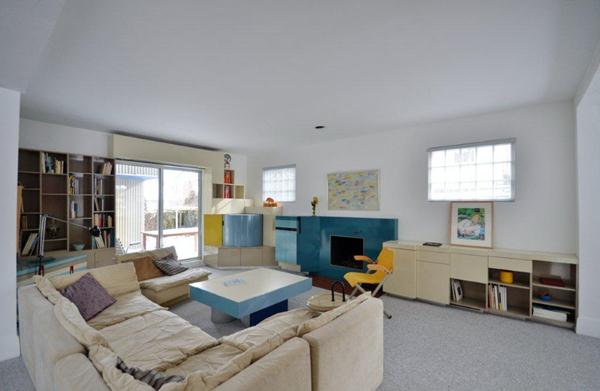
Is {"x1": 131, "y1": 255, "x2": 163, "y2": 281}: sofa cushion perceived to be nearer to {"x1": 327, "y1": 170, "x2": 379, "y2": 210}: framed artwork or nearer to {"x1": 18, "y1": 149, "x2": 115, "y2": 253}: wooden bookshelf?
{"x1": 18, "y1": 149, "x2": 115, "y2": 253}: wooden bookshelf

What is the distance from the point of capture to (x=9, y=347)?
253 cm

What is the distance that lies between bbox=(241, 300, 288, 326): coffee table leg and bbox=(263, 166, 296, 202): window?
3.12m

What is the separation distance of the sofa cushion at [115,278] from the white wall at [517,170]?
11.5 feet

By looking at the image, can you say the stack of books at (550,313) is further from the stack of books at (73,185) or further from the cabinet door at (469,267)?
the stack of books at (73,185)

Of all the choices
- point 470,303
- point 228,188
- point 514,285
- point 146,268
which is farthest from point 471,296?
point 228,188

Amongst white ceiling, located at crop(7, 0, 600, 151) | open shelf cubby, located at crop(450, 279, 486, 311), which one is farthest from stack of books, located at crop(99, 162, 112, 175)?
open shelf cubby, located at crop(450, 279, 486, 311)

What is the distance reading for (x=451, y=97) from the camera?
3.25 meters

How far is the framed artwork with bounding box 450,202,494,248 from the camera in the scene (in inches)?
148

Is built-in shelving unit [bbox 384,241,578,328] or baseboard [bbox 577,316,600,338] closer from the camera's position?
baseboard [bbox 577,316,600,338]

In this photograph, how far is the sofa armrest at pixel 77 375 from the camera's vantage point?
1138 millimetres

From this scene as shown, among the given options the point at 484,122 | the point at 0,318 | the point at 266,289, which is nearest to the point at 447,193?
the point at 484,122

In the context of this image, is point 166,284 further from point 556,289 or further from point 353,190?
point 556,289

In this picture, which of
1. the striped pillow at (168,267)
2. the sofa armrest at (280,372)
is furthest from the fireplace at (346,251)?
the sofa armrest at (280,372)

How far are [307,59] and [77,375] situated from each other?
8.25ft
